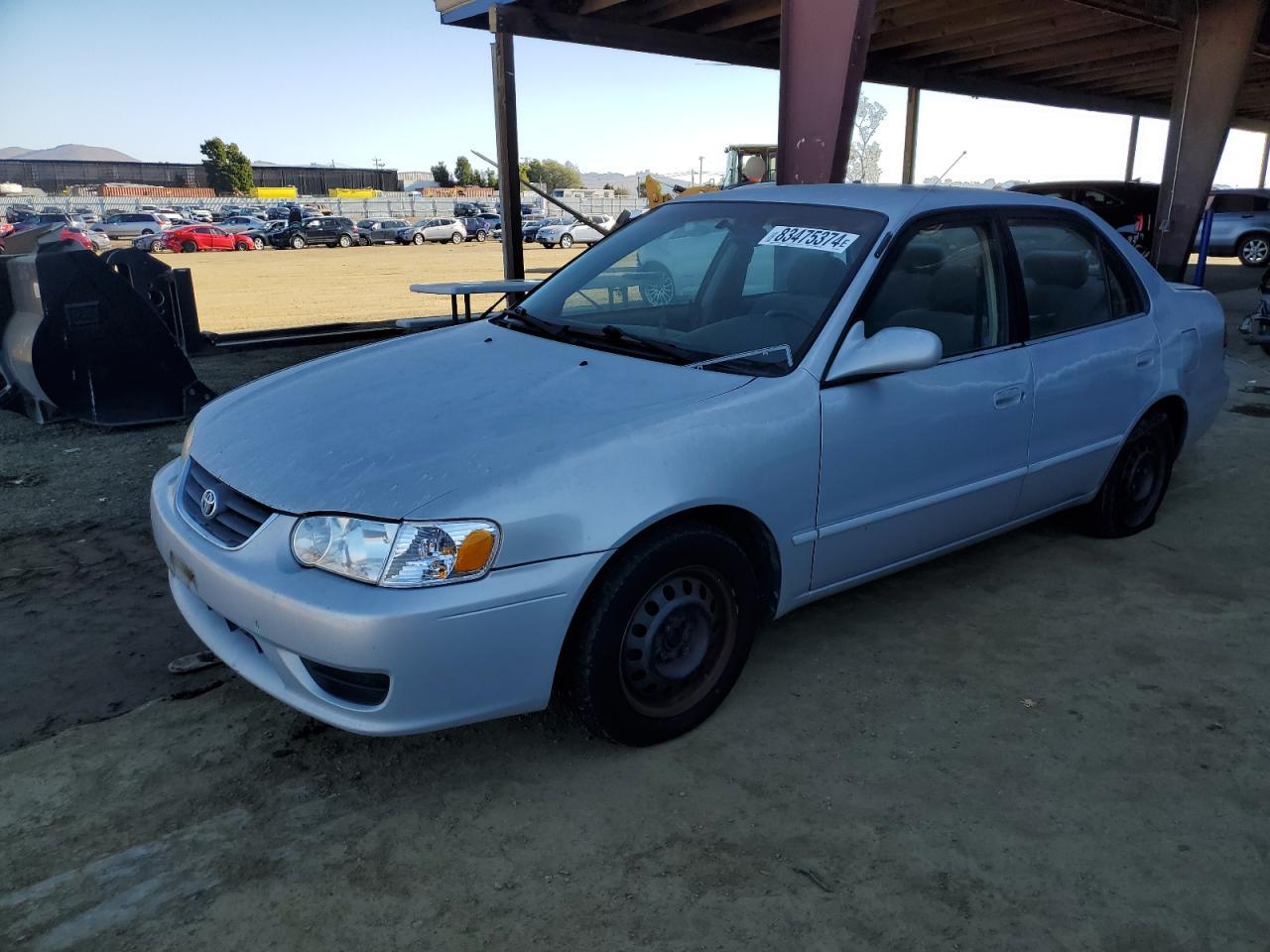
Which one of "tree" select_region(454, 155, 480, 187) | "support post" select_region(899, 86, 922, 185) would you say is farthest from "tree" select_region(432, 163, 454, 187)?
"support post" select_region(899, 86, 922, 185)

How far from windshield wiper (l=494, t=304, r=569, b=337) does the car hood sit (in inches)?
3.4

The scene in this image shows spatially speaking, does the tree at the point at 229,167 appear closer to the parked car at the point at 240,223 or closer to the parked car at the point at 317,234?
the parked car at the point at 240,223

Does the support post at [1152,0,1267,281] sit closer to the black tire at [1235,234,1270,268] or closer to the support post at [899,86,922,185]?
the support post at [899,86,922,185]

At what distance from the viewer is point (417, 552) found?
86.6 inches

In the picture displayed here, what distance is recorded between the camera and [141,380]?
636 cm

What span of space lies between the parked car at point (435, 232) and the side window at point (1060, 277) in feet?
130

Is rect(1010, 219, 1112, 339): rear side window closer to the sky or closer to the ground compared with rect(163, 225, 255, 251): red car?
closer to the sky

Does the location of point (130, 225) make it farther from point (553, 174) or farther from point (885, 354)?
point (553, 174)

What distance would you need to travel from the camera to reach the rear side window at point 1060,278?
360 cm

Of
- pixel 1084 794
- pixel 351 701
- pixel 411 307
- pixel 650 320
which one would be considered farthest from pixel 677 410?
pixel 411 307

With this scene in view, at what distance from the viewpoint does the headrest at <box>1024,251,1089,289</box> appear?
3.63 metres

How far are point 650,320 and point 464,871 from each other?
1.89 m

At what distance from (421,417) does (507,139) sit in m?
7.87

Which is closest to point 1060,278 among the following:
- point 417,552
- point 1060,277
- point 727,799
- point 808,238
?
point 1060,277
